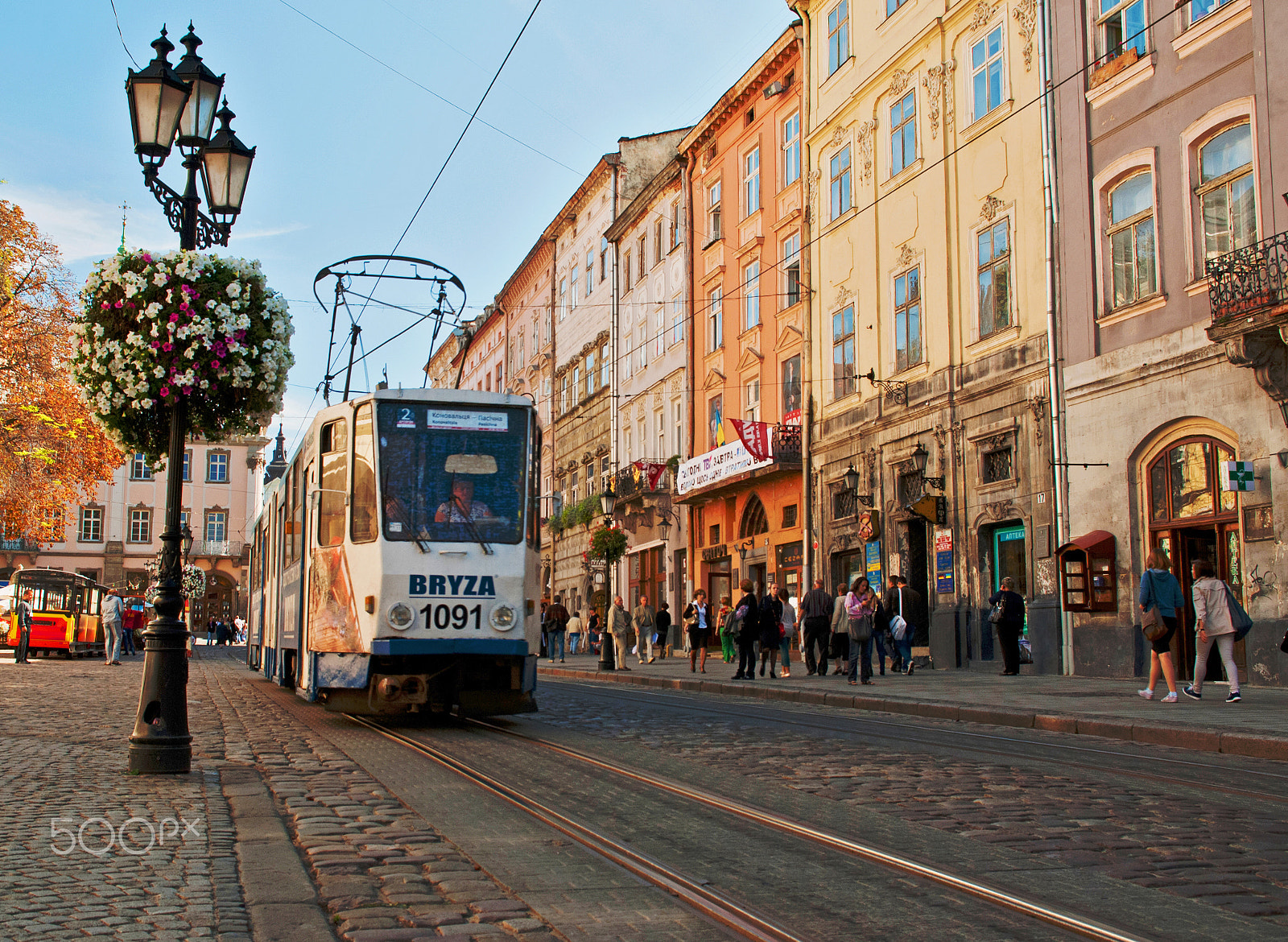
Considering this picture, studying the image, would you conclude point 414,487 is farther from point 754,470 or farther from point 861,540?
point 754,470

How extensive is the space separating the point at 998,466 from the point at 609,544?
59.5 ft

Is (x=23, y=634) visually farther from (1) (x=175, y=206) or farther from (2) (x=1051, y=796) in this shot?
(2) (x=1051, y=796)

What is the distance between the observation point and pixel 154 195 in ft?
29.5

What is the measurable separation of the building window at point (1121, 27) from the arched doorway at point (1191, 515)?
6.06m

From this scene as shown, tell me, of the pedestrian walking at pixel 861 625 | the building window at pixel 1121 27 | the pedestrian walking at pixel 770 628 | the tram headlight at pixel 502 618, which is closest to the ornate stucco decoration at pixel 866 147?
the building window at pixel 1121 27

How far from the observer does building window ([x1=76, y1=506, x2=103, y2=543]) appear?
7969cm

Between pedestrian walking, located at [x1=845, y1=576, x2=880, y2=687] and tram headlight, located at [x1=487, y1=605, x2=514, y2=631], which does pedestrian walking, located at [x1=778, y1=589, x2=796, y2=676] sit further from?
tram headlight, located at [x1=487, y1=605, x2=514, y2=631]

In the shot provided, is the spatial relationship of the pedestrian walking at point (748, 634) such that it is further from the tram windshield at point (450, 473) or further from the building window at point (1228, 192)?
the tram windshield at point (450, 473)

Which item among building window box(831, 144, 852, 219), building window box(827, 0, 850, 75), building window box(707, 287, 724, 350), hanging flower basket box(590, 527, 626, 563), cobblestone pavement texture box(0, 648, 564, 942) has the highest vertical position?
building window box(827, 0, 850, 75)

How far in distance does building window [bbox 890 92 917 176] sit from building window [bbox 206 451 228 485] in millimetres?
66054

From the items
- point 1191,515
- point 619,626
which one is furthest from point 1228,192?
point 619,626

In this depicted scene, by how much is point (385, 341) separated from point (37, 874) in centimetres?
1493

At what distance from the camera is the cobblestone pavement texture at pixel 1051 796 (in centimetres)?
543

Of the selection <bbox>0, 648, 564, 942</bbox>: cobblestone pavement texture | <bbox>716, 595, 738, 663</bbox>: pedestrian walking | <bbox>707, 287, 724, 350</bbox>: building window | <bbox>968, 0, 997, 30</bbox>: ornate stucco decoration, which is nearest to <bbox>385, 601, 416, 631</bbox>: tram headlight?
<bbox>0, 648, 564, 942</bbox>: cobblestone pavement texture
